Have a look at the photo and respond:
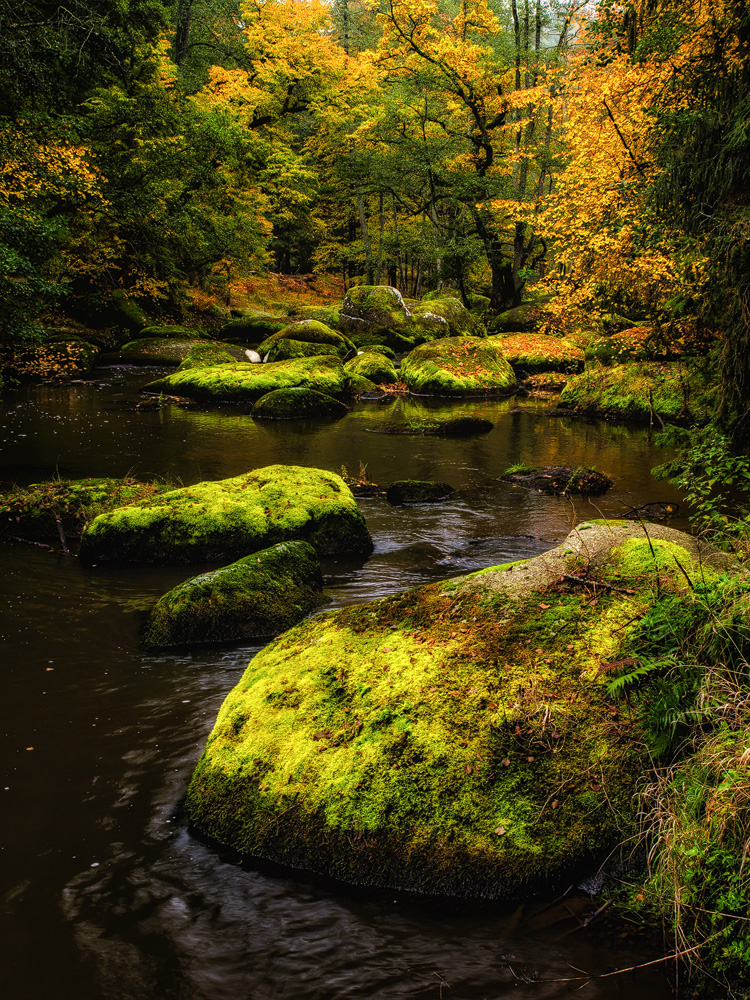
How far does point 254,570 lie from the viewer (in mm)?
5836

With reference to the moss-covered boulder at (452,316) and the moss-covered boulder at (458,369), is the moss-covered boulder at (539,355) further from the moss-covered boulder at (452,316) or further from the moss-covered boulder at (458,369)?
the moss-covered boulder at (452,316)

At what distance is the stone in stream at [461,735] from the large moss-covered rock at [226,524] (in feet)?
11.6

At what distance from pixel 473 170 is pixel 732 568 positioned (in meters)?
28.5

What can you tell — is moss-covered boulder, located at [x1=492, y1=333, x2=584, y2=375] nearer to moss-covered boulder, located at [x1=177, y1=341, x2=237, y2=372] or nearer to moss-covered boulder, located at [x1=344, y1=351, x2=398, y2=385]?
moss-covered boulder, located at [x1=344, y1=351, x2=398, y2=385]

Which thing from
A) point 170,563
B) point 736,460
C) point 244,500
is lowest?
point 170,563

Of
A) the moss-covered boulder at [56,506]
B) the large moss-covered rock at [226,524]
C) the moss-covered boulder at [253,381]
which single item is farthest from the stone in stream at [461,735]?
the moss-covered boulder at [253,381]

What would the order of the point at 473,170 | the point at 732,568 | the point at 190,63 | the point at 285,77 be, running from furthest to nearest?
the point at 190,63
the point at 285,77
the point at 473,170
the point at 732,568

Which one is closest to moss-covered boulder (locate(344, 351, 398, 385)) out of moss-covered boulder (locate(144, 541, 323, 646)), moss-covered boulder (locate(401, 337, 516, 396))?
moss-covered boulder (locate(401, 337, 516, 396))

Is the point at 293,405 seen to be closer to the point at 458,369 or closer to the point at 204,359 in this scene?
the point at 204,359

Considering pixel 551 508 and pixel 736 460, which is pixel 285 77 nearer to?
pixel 551 508

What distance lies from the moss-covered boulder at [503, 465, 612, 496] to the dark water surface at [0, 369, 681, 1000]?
258 centimetres

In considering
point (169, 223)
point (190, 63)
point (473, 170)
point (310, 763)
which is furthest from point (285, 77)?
point (310, 763)

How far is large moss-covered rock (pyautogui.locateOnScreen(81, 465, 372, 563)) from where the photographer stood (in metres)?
7.14

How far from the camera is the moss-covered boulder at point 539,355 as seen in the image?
76.3 ft
